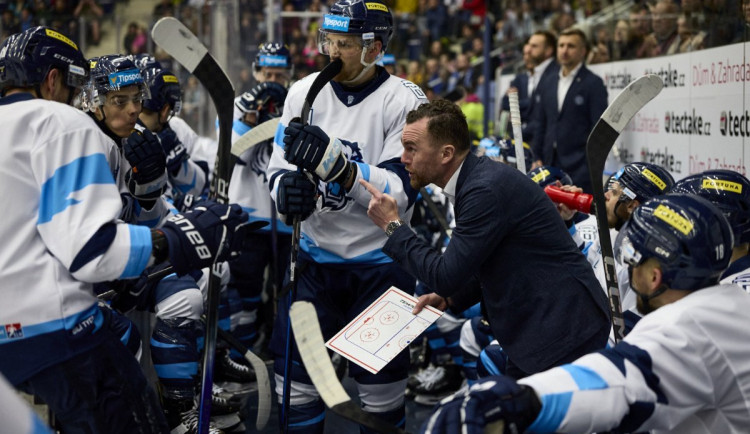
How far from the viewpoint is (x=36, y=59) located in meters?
2.18

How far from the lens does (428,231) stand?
5539mm

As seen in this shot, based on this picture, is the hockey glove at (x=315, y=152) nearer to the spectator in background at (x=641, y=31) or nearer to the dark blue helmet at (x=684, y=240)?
the dark blue helmet at (x=684, y=240)

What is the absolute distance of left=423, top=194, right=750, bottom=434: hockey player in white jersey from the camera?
1.69 meters

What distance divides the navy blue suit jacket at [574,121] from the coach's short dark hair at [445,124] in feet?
10.2

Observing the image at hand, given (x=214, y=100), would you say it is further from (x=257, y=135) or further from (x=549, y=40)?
(x=549, y=40)

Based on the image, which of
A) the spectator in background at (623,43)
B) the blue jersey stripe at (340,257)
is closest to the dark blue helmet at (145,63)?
the blue jersey stripe at (340,257)

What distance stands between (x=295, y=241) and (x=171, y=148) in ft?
4.72

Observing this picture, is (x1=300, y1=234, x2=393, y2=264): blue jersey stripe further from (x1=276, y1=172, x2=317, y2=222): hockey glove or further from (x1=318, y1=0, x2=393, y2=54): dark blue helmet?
(x1=318, y1=0, x2=393, y2=54): dark blue helmet

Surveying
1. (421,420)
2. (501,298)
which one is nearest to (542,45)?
(421,420)

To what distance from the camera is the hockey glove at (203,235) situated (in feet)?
7.06

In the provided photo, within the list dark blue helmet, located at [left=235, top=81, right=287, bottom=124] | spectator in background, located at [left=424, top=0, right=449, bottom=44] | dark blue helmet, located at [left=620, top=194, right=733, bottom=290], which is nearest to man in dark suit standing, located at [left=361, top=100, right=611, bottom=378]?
dark blue helmet, located at [left=620, top=194, right=733, bottom=290]

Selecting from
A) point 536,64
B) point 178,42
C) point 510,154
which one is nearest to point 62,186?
point 178,42

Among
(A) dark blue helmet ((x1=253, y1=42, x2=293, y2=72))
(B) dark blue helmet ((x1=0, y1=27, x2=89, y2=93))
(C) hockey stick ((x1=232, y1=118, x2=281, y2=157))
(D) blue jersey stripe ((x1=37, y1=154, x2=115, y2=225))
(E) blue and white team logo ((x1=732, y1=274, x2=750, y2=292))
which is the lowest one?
(E) blue and white team logo ((x1=732, y1=274, x2=750, y2=292))

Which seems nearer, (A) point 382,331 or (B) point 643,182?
(A) point 382,331
